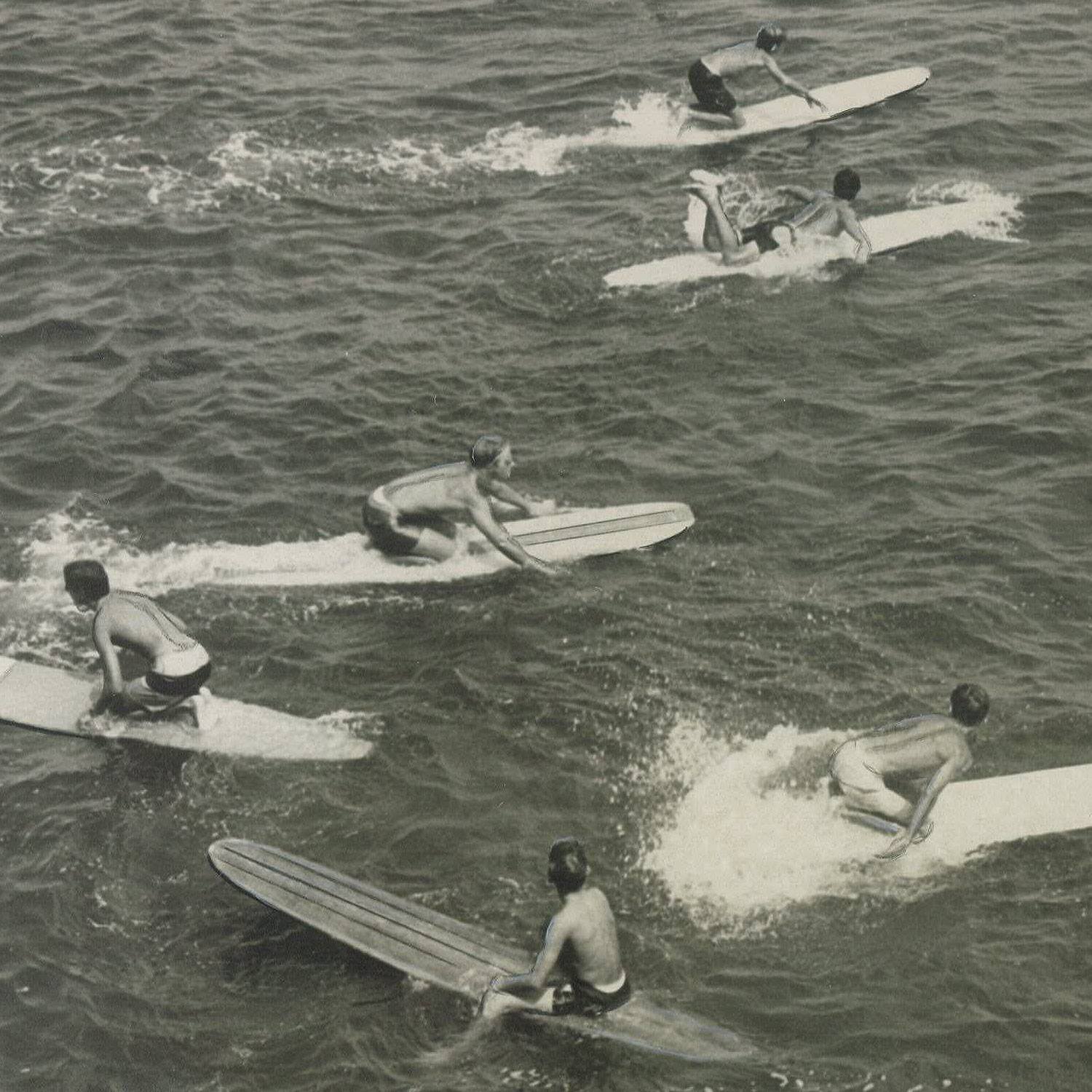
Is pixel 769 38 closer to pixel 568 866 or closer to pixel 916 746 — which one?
pixel 916 746

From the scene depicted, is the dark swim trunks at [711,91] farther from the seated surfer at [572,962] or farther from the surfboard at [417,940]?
the seated surfer at [572,962]

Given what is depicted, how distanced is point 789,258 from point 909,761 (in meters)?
9.05

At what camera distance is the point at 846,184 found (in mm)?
16750

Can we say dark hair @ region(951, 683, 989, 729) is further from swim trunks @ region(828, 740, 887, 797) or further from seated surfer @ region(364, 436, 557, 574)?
seated surfer @ region(364, 436, 557, 574)

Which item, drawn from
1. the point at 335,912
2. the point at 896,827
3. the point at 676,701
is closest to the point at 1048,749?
the point at 896,827

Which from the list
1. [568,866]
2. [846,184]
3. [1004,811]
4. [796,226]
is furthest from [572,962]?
[846,184]

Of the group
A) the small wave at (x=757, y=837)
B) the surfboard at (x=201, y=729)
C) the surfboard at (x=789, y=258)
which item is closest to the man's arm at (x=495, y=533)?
the surfboard at (x=201, y=729)

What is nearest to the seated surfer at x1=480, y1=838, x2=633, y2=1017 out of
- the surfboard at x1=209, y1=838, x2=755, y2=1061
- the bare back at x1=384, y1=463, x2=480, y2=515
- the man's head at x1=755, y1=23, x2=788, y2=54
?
the surfboard at x1=209, y1=838, x2=755, y2=1061

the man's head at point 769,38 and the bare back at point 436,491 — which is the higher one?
the man's head at point 769,38

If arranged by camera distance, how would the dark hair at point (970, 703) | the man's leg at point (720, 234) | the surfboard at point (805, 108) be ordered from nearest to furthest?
the dark hair at point (970, 703) → the man's leg at point (720, 234) → the surfboard at point (805, 108)

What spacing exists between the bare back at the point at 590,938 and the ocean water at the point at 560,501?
1.87 ft

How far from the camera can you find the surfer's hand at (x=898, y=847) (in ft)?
31.4

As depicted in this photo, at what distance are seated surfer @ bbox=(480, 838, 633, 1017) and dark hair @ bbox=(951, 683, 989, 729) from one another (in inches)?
111

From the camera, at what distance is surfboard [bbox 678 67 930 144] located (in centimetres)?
2056
